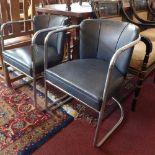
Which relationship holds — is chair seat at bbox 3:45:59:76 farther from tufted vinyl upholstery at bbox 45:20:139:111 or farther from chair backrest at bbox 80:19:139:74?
chair backrest at bbox 80:19:139:74

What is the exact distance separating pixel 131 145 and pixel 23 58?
1.03 meters

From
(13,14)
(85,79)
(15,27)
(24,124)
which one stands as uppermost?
(13,14)

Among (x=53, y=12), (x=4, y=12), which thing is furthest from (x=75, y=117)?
(x=4, y=12)

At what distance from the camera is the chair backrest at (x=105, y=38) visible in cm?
118

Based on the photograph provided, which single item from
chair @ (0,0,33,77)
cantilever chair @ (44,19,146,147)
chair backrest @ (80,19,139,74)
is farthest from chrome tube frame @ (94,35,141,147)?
chair @ (0,0,33,77)

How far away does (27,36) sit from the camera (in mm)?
1892

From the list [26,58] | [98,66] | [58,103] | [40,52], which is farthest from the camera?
[58,103]

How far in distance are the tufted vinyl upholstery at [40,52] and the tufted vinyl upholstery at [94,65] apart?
0.17 meters

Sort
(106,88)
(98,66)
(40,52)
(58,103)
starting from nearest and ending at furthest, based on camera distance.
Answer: (106,88), (98,66), (40,52), (58,103)

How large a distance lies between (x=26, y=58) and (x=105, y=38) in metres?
0.63

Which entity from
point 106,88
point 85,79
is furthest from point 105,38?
point 106,88

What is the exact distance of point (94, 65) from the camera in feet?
4.26

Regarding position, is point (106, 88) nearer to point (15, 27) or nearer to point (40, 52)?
point (40, 52)

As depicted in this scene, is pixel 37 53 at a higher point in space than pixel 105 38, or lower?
lower
